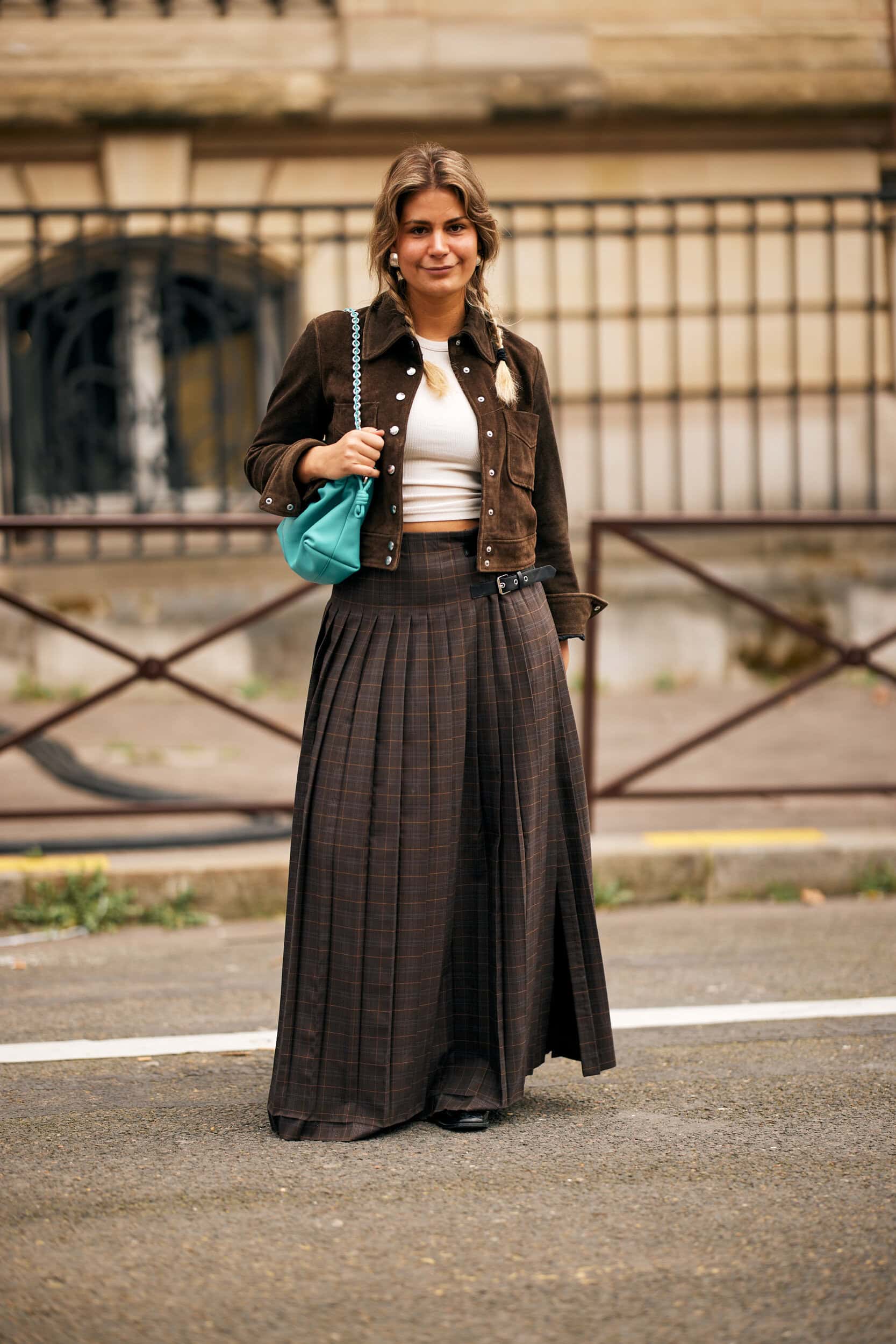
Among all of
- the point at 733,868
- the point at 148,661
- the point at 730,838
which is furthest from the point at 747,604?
the point at 148,661

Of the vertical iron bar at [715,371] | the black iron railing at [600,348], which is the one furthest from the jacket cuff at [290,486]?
the vertical iron bar at [715,371]

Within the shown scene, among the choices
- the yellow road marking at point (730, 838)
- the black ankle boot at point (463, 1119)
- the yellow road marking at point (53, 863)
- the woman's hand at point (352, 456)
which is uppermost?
the woman's hand at point (352, 456)

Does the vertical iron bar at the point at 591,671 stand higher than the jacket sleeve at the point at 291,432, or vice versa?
the jacket sleeve at the point at 291,432

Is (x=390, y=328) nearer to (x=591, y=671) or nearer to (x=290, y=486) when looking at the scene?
(x=290, y=486)

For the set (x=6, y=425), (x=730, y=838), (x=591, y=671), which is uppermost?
(x=6, y=425)

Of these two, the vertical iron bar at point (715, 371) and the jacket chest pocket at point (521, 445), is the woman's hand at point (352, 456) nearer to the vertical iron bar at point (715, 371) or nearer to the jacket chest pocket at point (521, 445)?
the jacket chest pocket at point (521, 445)

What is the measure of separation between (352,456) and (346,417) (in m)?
0.17

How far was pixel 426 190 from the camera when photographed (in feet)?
10.6

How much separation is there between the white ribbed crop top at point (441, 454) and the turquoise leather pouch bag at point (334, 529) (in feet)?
0.34

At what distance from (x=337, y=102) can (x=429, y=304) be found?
22.4 feet

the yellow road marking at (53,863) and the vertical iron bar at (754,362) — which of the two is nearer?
the yellow road marking at (53,863)

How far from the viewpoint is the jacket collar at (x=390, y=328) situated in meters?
3.31

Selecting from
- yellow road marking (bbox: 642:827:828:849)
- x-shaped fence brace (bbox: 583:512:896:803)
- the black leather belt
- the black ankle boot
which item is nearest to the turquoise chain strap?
the black leather belt

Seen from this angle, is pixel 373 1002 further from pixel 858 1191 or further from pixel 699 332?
pixel 699 332
